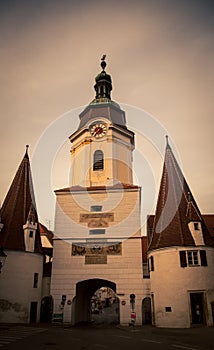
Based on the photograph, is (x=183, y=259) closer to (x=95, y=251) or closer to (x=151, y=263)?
(x=151, y=263)

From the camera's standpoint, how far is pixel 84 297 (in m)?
34.0

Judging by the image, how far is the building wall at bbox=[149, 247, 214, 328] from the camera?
922 inches

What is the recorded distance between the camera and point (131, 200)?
31.1 m

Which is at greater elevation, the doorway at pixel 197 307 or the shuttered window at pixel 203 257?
the shuttered window at pixel 203 257

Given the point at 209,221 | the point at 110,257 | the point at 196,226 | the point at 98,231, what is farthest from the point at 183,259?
the point at 209,221

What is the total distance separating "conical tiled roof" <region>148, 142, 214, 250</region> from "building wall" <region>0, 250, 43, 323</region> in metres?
11.2

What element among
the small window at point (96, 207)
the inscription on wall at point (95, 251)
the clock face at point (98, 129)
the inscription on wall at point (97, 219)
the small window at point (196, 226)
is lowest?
the inscription on wall at point (95, 251)

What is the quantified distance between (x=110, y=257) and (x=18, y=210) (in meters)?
10.3

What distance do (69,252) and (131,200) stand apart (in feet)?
25.7

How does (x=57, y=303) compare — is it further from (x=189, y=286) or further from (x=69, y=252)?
(x=189, y=286)

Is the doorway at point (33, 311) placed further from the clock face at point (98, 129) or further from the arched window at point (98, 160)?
the clock face at point (98, 129)

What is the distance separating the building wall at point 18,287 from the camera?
26.3m

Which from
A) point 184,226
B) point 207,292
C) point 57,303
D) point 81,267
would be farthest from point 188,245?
point 57,303

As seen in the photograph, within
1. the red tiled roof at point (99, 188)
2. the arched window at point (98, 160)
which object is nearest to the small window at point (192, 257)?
the red tiled roof at point (99, 188)
